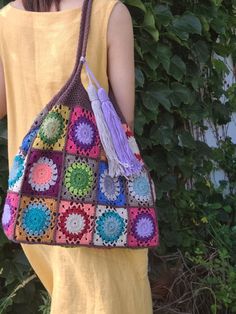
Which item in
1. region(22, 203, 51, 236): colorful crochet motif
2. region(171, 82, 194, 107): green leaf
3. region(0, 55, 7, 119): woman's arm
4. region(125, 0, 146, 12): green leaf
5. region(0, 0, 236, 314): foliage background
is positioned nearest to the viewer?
region(22, 203, 51, 236): colorful crochet motif

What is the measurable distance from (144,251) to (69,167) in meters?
0.35

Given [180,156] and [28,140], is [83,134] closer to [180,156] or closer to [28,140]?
[28,140]

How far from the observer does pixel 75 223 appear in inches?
65.5

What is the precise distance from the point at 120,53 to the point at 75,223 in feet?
1.47

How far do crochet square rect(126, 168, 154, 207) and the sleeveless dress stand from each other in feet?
0.50

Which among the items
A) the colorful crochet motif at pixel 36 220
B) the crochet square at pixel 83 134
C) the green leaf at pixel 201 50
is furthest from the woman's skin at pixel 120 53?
the green leaf at pixel 201 50

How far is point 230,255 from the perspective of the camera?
10.8ft

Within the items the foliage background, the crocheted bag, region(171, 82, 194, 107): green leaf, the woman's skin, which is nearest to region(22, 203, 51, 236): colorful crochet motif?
the crocheted bag

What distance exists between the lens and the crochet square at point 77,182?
1665mm

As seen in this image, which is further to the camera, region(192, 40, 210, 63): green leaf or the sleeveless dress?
region(192, 40, 210, 63): green leaf

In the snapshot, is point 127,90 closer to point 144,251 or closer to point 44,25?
point 44,25

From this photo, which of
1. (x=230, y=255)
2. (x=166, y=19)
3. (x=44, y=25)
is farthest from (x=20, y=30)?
(x=230, y=255)

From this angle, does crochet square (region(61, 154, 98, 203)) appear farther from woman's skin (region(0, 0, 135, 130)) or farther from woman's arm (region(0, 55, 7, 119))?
woman's arm (region(0, 55, 7, 119))

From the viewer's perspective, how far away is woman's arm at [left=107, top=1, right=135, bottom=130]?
1.70m
